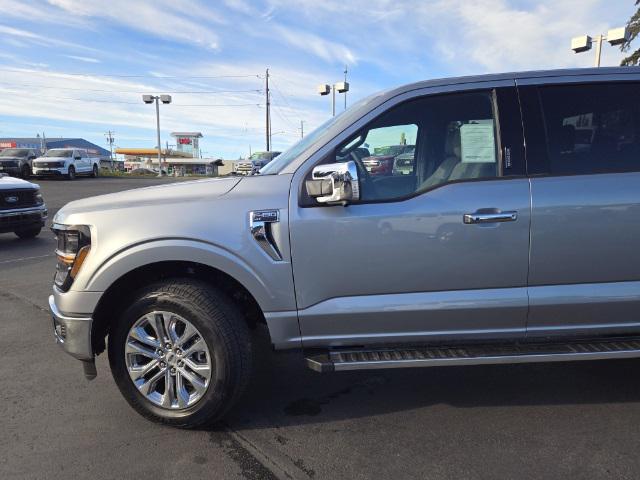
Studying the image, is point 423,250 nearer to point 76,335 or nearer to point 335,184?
point 335,184

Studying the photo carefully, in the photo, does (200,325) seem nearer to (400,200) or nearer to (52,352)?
(400,200)

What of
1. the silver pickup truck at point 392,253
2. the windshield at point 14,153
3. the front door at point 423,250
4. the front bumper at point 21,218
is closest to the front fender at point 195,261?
the silver pickup truck at point 392,253

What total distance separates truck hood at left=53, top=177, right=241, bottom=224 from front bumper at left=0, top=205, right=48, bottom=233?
276 inches

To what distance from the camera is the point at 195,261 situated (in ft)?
9.24

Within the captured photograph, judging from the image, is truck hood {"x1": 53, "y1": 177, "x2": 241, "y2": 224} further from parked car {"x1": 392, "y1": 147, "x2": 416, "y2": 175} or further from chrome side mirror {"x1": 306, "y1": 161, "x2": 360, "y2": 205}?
parked car {"x1": 392, "y1": 147, "x2": 416, "y2": 175}

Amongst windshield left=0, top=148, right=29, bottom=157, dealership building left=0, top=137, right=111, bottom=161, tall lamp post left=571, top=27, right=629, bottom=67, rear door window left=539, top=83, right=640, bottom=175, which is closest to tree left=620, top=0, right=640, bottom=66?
tall lamp post left=571, top=27, right=629, bottom=67

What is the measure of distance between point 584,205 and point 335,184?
56.1 inches

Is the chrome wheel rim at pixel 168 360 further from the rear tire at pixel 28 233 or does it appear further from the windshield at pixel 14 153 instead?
the windshield at pixel 14 153

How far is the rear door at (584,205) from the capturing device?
2.80 metres

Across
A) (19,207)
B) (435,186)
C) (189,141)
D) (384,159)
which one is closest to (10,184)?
(19,207)

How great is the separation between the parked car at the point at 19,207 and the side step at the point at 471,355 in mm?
8359

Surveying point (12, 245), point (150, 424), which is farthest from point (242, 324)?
point (12, 245)

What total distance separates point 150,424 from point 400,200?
6.76 ft

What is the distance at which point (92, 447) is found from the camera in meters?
2.82
